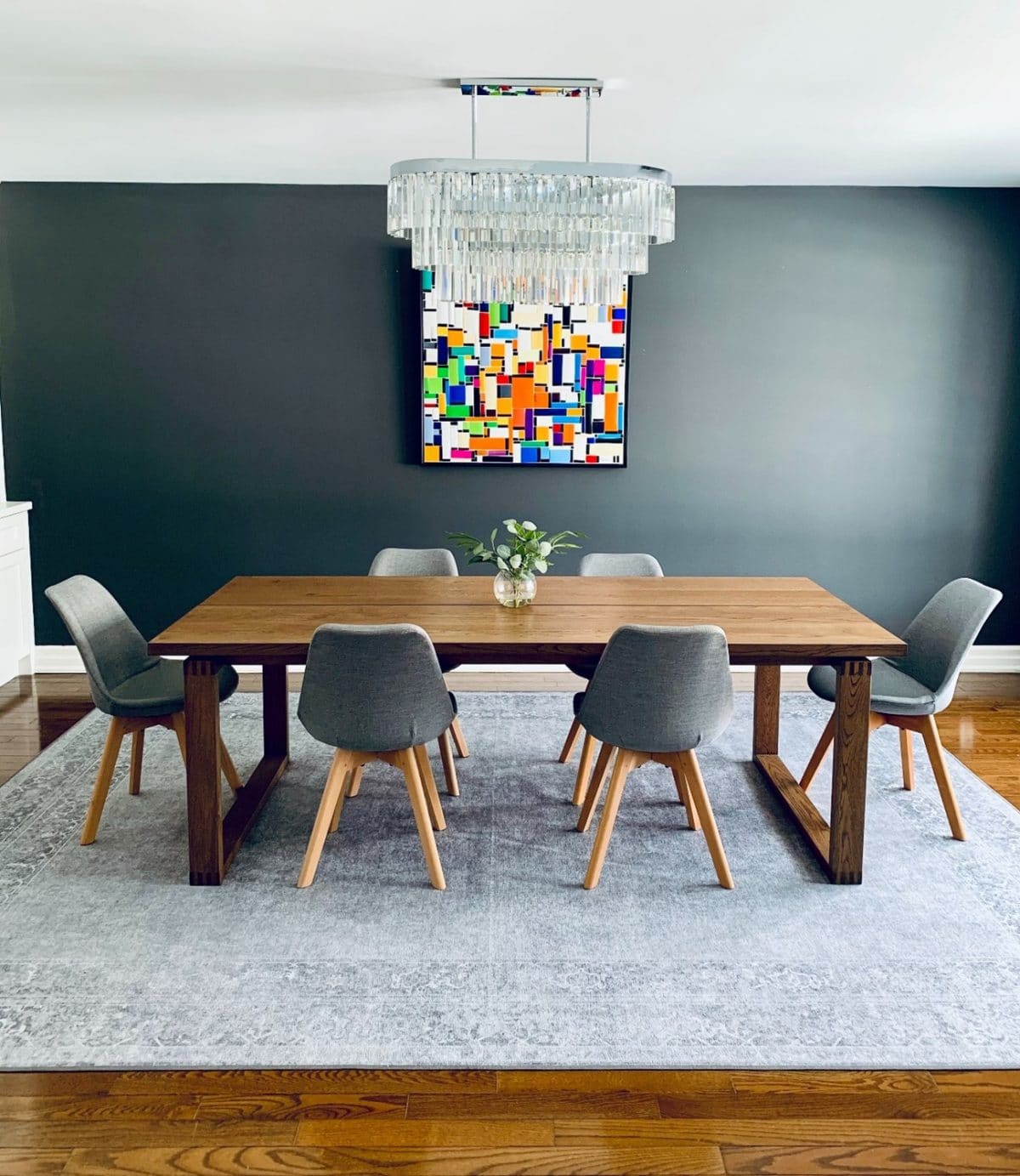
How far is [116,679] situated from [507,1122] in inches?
79.8

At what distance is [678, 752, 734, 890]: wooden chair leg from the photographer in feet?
10.0

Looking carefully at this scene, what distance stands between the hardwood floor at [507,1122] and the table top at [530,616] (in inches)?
44.7

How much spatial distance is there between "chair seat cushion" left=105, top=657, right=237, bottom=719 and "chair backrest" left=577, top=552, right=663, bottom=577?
1.49 meters

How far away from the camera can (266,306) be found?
512 centimetres

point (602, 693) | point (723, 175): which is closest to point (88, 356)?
point (723, 175)

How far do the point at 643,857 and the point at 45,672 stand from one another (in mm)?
3489

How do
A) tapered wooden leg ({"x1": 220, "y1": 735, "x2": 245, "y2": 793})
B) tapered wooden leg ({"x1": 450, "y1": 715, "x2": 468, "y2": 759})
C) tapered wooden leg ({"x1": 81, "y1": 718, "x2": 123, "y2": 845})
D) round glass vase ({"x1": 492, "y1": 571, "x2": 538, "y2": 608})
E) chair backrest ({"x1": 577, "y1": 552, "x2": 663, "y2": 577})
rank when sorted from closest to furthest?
1. tapered wooden leg ({"x1": 81, "y1": 718, "x2": 123, "y2": 845})
2. round glass vase ({"x1": 492, "y1": 571, "x2": 538, "y2": 608})
3. tapered wooden leg ({"x1": 220, "y1": 735, "x2": 245, "y2": 793})
4. tapered wooden leg ({"x1": 450, "y1": 715, "x2": 468, "y2": 759})
5. chair backrest ({"x1": 577, "y1": 552, "x2": 663, "y2": 577})

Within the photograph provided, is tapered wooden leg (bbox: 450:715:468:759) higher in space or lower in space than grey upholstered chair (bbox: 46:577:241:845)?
lower

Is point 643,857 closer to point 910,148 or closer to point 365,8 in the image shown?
point 365,8

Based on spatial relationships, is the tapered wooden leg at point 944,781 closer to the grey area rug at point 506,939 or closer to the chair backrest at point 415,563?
the grey area rug at point 506,939

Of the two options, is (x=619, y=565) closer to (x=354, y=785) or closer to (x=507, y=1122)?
(x=354, y=785)

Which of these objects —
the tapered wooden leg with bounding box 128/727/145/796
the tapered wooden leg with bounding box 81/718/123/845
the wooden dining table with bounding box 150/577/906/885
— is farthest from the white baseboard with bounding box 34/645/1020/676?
the tapered wooden leg with bounding box 81/718/123/845

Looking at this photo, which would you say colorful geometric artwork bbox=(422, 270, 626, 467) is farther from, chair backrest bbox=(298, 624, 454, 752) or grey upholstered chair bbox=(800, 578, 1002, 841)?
chair backrest bbox=(298, 624, 454, 752)

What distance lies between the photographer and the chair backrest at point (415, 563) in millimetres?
4262
